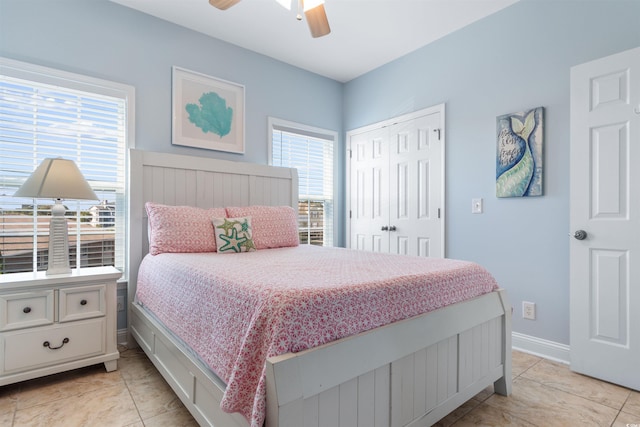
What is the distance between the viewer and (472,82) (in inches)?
114

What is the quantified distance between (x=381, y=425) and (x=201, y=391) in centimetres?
74

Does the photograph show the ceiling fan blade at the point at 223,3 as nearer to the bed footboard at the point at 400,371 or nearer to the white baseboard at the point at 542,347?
the bed footboard at the point at 400,371

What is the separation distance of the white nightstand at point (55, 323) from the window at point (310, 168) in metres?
2.04

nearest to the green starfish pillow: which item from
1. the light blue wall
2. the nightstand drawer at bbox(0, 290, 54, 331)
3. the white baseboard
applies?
the nightstand drawer at bbox(0, 290, 54, 331)

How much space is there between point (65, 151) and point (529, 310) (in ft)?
12.1

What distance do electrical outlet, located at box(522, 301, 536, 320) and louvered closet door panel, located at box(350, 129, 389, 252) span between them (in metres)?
1.39

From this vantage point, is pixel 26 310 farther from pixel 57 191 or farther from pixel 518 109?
pixel 518 109

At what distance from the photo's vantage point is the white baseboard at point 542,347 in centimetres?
233

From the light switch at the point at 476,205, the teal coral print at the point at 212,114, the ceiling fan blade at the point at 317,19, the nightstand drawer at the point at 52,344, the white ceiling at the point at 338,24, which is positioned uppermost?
the white ceiling at the point at 338,24

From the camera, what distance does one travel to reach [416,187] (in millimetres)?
3320

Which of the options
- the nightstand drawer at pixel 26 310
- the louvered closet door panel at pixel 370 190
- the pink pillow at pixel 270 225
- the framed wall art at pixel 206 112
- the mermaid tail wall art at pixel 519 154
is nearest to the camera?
the nightstand drawer at pixel 26 310

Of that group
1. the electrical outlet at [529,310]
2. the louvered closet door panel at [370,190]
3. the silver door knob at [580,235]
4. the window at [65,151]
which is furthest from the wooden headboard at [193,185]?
the silver door knob at [580,235]

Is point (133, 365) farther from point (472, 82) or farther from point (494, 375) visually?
point (472, 82)

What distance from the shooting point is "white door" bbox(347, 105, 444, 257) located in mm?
3164
